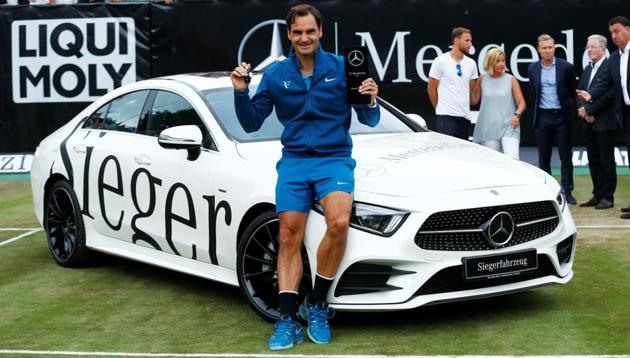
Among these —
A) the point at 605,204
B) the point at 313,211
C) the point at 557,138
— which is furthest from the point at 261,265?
the point at 557,138

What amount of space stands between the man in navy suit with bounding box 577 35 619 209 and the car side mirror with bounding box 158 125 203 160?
5.76m

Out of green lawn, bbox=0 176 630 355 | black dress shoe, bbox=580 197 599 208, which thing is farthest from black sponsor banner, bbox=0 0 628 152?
green lawn, bbox=0 176 630 355

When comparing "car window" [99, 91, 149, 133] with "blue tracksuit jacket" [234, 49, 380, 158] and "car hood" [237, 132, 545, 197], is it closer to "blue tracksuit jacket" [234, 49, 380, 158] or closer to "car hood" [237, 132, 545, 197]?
"car hood" [237, 132, 545, 197]

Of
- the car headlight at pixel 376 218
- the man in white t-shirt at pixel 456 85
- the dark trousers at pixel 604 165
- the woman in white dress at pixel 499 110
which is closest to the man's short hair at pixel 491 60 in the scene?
the woman in white dress at pixel 499 110

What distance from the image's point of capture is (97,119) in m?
9.01

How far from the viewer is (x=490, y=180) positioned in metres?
6.67

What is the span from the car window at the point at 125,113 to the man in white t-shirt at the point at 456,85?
4.11m

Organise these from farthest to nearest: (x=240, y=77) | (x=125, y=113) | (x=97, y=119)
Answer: (x=97, y=119), (x=125, y=113), (x=240, y=77)

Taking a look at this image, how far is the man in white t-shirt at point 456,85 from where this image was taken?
39.0ft

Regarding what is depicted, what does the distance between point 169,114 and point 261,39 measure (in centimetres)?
859

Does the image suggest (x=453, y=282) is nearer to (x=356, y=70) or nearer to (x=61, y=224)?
(x=356, y=70)

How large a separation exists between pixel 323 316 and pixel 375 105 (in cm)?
120

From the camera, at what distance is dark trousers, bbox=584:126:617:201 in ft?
39.7

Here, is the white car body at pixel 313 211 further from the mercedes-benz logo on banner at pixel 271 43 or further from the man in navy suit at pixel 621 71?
the mercedes-benz logo on banner at pixel 271 43
